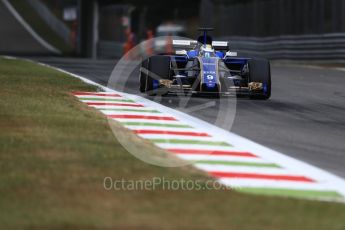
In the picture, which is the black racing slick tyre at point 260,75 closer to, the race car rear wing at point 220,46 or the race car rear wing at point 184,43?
the race car rear wing at point 220,46

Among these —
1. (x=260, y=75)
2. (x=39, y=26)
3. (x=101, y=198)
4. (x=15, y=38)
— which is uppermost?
(x=260, y=75)

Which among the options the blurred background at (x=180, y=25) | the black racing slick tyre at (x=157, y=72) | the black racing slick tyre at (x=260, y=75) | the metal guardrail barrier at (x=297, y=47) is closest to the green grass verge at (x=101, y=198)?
the black racing slick tyre at (x=157, y=72)

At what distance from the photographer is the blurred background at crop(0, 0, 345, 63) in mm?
33094

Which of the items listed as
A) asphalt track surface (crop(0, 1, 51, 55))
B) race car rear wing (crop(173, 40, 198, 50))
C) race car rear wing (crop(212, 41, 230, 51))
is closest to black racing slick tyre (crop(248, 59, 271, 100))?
race car rear wing (crop(212, 41, 230, 51))

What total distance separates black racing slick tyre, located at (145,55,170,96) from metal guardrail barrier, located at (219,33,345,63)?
16.2 metres

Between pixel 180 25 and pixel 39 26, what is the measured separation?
35.2 ft

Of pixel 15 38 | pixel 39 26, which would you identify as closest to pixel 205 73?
pixel 15 38

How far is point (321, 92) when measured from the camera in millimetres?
17859

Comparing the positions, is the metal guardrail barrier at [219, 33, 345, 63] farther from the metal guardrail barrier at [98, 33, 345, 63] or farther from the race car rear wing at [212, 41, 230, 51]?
the race car rear wing at [212, 41, 230, 51]

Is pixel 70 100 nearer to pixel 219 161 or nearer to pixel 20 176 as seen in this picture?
pixel 219 161

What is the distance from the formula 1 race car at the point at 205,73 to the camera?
14195 millimetres

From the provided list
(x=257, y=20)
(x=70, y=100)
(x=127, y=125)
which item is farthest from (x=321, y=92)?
(x=257, y=20)

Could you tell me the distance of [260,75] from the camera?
14.8 metres

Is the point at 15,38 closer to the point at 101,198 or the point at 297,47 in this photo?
the point at 297,47
